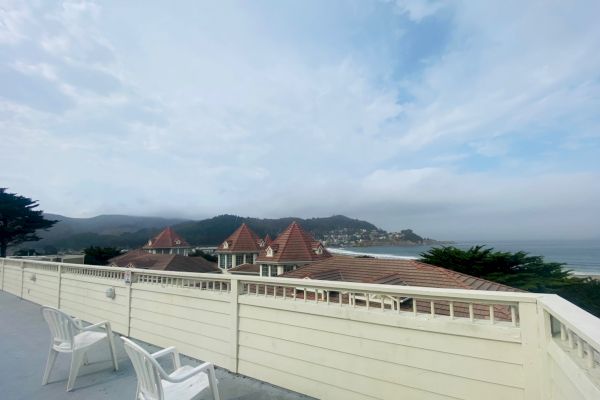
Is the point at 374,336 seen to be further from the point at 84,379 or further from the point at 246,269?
the point at 246,269

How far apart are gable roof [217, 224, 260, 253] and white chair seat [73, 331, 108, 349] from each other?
31.2 meters

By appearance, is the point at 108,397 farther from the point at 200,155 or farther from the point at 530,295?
the point at 200,155

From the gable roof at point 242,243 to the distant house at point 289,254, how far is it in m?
9.58

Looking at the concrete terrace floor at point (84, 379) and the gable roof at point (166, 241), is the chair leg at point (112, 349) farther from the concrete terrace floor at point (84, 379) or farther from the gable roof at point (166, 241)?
the gable roof at point (166, 241)

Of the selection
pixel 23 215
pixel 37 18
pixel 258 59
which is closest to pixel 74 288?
pixel 37 18

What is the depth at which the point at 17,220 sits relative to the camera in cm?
2734

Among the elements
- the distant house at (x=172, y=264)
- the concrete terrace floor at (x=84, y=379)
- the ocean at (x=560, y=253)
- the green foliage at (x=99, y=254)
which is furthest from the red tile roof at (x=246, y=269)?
the concrete terrace floor at (x=84, y=379)

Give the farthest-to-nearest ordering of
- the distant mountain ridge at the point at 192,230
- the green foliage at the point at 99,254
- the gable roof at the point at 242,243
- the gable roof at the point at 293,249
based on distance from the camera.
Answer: the distant mountain ridge at the point at 192,230, the green foliage at the point at 99,254, the gable roof at the point at 242,243, the gable roof at the point at 293,249

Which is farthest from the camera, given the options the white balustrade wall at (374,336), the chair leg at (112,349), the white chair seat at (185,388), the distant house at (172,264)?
the distant house at (172,264)

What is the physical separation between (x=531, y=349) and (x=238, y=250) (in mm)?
33657

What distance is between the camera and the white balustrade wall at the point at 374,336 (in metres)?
1.76

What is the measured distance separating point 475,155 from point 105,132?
1444 cm

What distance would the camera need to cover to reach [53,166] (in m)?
14.0

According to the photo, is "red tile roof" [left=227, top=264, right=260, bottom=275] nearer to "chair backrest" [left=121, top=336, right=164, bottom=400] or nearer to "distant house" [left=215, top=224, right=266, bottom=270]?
"distant house" [left=215, top=224, right=266, bottom=270]
